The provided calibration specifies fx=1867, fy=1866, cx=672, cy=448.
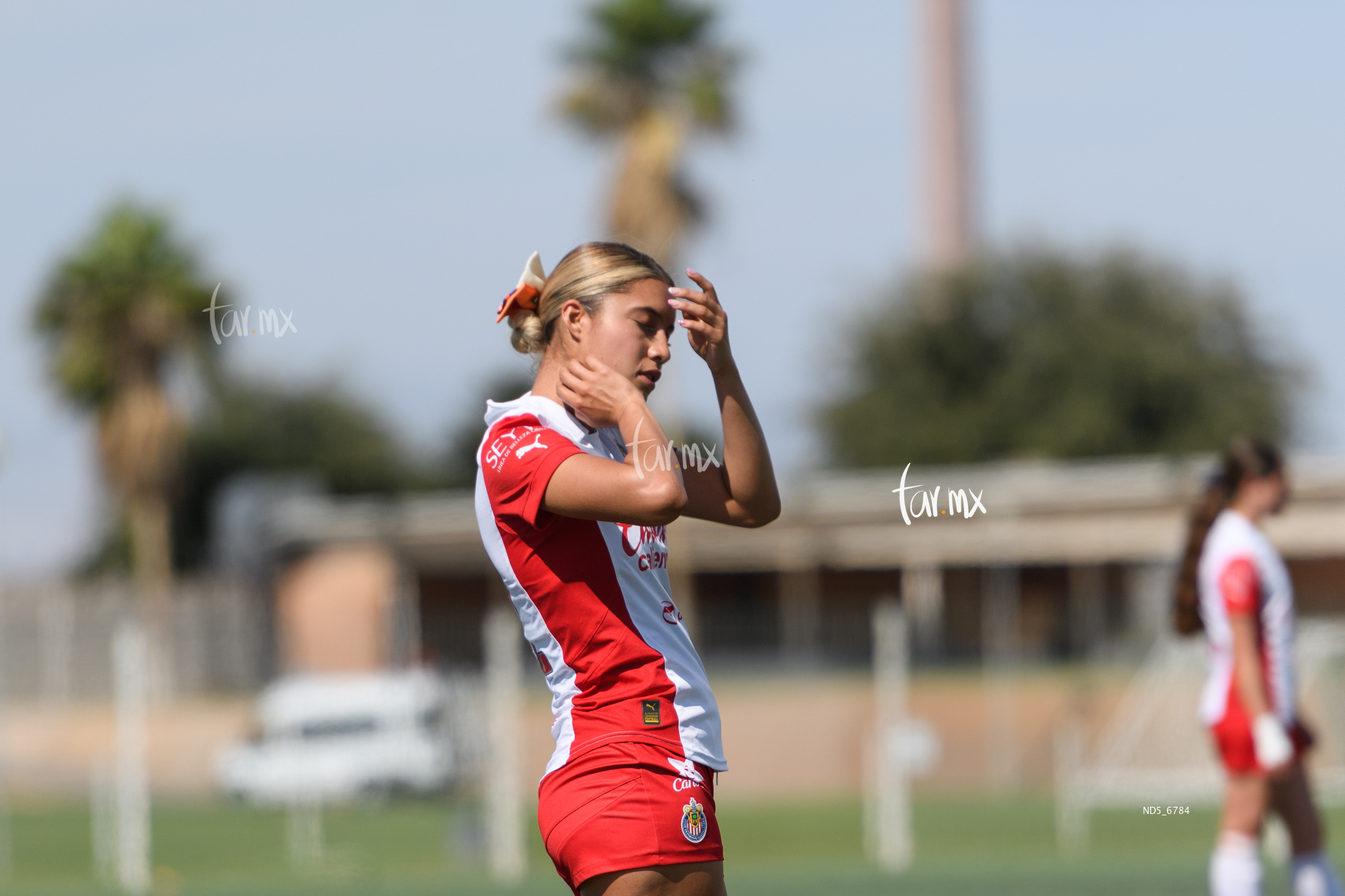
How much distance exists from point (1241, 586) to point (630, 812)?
4.24m

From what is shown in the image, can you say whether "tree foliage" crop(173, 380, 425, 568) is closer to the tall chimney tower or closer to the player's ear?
the tall chimney tower

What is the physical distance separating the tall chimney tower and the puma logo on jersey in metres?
57.0

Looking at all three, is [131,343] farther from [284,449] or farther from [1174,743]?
[284,449]

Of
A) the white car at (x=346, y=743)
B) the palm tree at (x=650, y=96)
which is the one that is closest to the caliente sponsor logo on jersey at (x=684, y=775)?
the white car at (x=346, y=743)

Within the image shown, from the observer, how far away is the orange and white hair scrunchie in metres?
3.53

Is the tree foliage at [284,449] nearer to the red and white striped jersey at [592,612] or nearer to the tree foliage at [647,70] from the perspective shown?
the tree foliage at [647,70]

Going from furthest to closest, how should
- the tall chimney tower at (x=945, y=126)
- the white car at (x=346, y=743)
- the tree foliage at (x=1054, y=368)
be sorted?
the tall chimney tower at (x=945, y=126)
the tree foliage at (x=1054, y=368)
the white car at (x=346, y=743)

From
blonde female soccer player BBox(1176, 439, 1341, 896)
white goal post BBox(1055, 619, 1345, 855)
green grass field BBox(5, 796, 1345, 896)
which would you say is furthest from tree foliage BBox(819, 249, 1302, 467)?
blonde female soccer player BBox(1176, 439, 1341, 896)

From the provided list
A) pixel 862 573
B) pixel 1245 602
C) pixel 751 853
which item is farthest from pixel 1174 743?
pixel 862 573

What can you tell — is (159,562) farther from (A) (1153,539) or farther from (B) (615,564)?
(B) (615,564)

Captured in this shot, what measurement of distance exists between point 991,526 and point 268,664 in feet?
36.1

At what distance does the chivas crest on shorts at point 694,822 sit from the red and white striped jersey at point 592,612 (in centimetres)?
8

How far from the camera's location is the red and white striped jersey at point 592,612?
10.7ft

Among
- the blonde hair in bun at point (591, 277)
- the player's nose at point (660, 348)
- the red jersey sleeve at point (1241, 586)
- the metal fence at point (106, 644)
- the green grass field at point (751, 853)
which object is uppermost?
the blonde hair in bun at point (591, 277)
